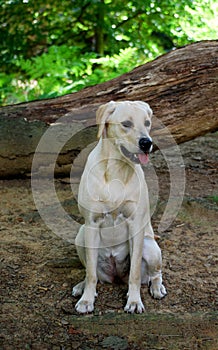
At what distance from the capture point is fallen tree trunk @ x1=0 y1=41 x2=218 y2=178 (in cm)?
527

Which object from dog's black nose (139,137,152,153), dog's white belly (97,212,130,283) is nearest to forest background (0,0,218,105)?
dog's white belly (97,212,130,283)

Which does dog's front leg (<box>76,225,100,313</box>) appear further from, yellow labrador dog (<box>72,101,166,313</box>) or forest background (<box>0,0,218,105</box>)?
forest background (<box>0,0,218,105</box>)

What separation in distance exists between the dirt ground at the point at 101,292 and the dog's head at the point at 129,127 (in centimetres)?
99

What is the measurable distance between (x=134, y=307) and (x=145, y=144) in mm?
1036

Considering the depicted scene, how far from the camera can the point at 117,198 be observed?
3.24 metres

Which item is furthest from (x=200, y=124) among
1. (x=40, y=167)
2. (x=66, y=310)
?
(x=66, y=310)

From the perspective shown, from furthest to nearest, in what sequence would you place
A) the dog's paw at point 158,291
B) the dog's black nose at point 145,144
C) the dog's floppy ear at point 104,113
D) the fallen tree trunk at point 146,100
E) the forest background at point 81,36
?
the forest background at point 81,36, the fallen tree trunk at point 146,100, the dog's paw at point 158,291, the dog's floppy ear at point 104,113, the dog's black nose at point 145,144

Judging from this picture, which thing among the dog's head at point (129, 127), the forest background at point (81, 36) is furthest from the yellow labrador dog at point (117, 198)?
the forest background at point (81, 36)

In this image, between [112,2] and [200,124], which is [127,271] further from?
[112,2]

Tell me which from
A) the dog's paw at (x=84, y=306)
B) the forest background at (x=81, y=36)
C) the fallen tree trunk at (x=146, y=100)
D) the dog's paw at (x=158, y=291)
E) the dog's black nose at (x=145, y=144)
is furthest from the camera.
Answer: the forest background at (x=81, y=36)

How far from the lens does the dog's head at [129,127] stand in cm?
310

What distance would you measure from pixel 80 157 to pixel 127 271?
2052mm

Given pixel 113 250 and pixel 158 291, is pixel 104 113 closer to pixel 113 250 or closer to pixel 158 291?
pixel 113 250

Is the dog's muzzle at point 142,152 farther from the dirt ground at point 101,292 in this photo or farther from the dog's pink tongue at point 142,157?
the dirt ground at point 101,292
